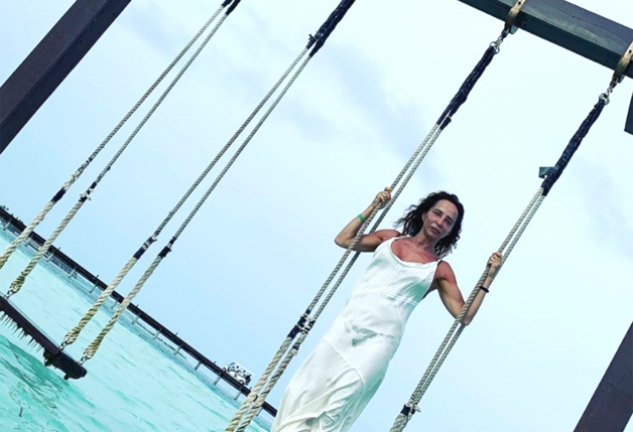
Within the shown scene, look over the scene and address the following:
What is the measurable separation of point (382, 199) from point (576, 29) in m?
1.29

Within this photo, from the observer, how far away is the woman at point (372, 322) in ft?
9.96

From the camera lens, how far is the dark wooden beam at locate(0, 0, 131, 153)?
4211 mm

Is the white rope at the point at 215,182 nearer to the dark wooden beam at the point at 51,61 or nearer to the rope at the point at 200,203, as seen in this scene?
the rope at the point at 200,203

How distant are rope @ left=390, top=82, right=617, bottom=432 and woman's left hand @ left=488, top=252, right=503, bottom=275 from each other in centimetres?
2

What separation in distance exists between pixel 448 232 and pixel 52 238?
6.65 ft

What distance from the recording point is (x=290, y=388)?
3.13 m

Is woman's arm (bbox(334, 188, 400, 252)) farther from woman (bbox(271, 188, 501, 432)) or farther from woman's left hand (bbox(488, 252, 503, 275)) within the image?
woman's left hand (bbox(488, 252, 503, 275))

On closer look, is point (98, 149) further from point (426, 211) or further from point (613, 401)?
point (613, 401)

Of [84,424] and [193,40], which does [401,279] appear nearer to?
[193,40]

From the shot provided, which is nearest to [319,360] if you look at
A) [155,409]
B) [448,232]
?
[448,232]

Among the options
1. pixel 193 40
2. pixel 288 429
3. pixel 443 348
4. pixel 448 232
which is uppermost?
pixel 193 40

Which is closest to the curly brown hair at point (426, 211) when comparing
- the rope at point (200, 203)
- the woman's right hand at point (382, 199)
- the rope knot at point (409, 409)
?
the woman's right hand at point (382, 199)

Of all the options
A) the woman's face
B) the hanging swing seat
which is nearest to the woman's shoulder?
the woman's face

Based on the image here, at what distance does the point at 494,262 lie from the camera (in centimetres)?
334
